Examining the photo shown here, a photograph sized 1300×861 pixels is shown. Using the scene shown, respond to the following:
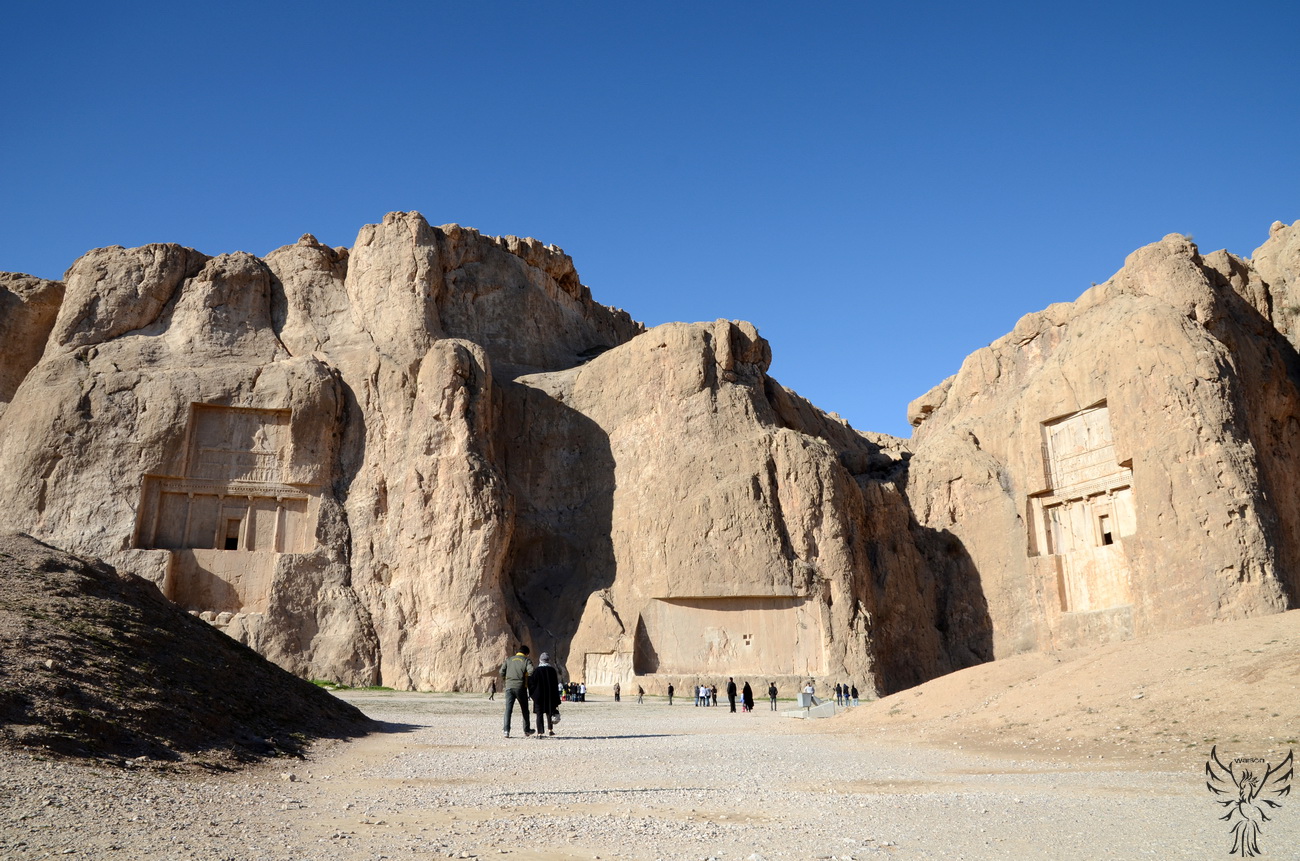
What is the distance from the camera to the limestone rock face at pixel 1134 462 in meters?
32.5

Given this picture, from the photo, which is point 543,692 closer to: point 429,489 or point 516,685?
point 516,685

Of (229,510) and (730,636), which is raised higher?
(229,510)

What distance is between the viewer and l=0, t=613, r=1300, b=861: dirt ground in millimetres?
6805

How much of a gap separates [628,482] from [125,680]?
1239 inches

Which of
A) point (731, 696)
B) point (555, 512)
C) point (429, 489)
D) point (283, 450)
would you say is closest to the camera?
point (731, 696)

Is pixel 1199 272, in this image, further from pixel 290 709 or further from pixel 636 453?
pixel 290 709

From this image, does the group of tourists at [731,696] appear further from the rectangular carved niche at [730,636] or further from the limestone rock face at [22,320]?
the limestone rock face at [22,320]

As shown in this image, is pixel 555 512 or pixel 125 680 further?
pixel 555 512

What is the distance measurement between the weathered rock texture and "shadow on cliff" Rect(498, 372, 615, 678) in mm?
125

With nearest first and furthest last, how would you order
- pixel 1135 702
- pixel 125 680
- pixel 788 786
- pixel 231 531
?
pixel 788 786
pixel 125 680
pixel 1135 702
pixel 231 531

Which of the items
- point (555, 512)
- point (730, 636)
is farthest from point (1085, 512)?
point (555, 512)

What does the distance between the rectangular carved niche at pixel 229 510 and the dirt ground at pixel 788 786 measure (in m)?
24.6

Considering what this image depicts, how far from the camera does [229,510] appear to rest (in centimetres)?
4072

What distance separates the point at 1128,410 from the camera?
1422 inches
